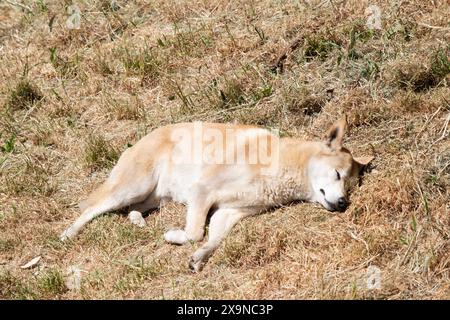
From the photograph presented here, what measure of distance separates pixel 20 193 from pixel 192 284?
2.23m

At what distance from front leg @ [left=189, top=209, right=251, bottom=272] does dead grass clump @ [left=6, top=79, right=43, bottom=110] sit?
3045 millimetres

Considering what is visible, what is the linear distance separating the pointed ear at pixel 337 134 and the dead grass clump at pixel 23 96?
3.53 metres

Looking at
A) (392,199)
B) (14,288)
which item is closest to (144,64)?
(14,288)

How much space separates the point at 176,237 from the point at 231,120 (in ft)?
5.61

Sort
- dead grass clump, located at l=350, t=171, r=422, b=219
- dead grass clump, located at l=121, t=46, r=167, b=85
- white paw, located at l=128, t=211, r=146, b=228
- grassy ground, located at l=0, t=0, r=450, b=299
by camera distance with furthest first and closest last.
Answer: dead grass clump, located at l=121, t=46, r=167, b=85
white paw, located at l=128, t=211, r=146, b=228
dead grass clump, located at l=350, t=171, r=422, b=219
grassy ground, located at l=0, t=0, r=450, b=299

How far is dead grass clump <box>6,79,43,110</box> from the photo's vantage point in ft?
28.1

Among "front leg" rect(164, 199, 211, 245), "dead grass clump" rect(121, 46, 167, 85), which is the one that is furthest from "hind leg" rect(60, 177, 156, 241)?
"dead grass clump" rect(121, 46, 167, 85)

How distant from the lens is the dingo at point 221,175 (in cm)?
646

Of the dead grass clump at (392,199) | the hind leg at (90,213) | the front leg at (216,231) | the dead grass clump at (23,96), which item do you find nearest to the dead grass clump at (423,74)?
the dead grass clump at (392,199)

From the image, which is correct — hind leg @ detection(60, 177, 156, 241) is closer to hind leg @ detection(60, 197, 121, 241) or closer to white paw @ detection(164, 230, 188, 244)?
hind leg @ detection(60, 197, 121, 241)

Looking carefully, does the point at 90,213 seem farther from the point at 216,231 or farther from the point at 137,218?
the point at 216,231

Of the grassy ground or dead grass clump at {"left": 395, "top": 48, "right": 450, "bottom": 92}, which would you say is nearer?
the grassy ground

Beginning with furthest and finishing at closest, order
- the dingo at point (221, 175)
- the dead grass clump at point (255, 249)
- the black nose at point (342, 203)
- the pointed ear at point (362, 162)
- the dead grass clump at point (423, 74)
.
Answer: the dead grass clump at point (423, 74), the pointed ear at point (362, 162), the dingo at point (221, 175), the black nose at point (342, 203), the dead grass clump at point (255, 249)

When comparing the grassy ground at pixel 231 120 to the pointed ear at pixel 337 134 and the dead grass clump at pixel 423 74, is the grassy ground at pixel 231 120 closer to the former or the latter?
the dead grass clump at pixel 423 74
